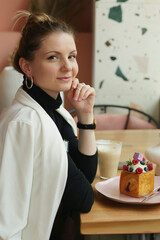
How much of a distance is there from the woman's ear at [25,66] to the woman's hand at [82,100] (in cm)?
18

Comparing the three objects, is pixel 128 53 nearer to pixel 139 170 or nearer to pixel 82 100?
pixel 82 100

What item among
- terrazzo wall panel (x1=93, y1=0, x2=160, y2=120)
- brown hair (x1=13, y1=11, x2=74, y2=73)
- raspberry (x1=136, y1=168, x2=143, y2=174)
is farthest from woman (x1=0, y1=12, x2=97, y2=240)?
terrazzo wall panel (x1=93, y1=0, x2=160, y2=120)

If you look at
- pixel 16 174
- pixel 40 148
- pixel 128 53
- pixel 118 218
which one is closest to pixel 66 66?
pixel 40 148

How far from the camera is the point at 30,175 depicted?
111cm

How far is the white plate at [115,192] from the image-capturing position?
3.76 ft

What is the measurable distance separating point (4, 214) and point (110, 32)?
2608 millimetres

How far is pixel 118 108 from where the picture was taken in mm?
3529

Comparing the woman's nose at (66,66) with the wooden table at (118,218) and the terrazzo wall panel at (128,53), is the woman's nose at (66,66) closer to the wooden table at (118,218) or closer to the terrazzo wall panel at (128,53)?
the wooden table at (118,218)

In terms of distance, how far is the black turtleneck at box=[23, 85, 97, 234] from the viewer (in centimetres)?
116

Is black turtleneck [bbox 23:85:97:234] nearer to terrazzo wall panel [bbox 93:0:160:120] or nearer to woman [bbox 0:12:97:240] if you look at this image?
woman [bbox 0:12:97:240]

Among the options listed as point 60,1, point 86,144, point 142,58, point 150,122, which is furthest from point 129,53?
point 86,144

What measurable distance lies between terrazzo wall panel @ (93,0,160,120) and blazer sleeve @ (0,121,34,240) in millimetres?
2402

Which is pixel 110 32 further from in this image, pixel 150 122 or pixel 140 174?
pixel 140 174

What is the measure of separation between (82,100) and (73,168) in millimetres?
329
